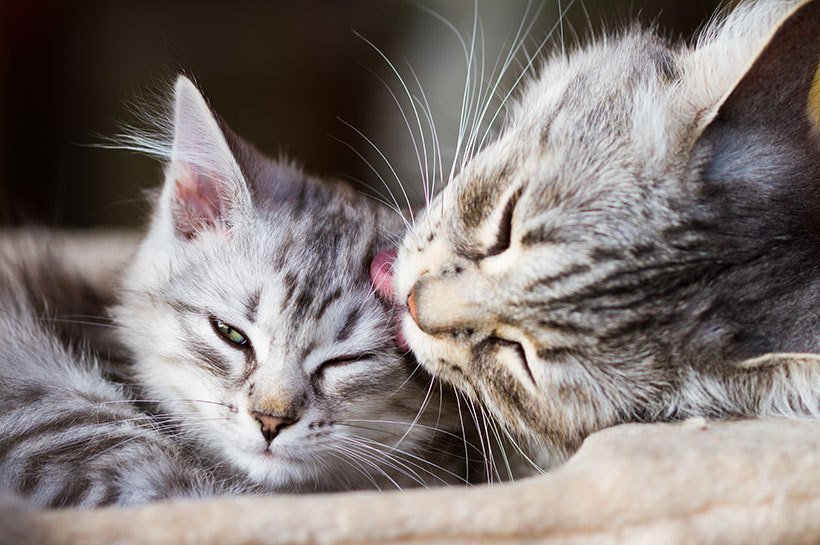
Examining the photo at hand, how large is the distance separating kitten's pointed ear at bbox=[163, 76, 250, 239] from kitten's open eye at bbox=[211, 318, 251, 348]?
201mm

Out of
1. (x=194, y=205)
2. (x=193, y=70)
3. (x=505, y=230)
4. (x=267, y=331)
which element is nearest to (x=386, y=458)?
(x=267, y=331)

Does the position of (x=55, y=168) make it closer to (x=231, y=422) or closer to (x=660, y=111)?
(x=231, y=422)

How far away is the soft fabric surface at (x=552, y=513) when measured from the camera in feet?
2.58

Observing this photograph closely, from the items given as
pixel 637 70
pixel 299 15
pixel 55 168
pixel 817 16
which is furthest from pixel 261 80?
pixel 817 16

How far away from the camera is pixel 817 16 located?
3.29 feet

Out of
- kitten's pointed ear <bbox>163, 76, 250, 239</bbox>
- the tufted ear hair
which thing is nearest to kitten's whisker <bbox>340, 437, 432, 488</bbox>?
kitten's pointed ear <bbox>163, 76, 250, 239</bbox>

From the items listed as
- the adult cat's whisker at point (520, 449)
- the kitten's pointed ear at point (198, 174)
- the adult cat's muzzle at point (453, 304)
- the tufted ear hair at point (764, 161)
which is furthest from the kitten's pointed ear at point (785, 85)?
the kitten's pointed ear at point (198, 174)

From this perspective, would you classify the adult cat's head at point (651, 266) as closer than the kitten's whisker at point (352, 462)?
Yes

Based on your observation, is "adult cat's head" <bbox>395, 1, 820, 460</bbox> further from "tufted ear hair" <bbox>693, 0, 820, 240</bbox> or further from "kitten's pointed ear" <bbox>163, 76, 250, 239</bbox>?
"kitten's pointed ear" <bbox>163, 76, 250, 239</bbox>

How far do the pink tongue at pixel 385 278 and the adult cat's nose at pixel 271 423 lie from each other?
23 centimetres

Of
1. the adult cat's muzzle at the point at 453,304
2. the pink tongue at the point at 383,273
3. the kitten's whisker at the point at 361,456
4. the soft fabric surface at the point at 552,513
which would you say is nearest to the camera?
the soft fabric surface at the point at 552,513

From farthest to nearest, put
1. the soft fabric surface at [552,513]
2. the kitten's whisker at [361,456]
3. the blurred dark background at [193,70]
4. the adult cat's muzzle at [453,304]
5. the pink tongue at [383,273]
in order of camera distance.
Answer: the blurred dark background at [193,70] < the pink tongue at [383,273] < the kitten's whisker at [361,456] < the adult cat's muzzle at [453,304] < the soft fabric surface at [552,513]

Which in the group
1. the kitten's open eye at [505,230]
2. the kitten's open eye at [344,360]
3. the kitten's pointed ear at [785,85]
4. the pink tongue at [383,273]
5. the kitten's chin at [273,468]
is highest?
the kitten's pointed ear at [785,85]

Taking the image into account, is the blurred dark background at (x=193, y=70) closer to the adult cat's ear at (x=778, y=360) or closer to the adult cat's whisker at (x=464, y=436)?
the adult cat's whisker at (x=464, y=436)
